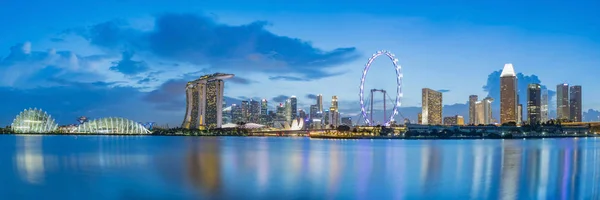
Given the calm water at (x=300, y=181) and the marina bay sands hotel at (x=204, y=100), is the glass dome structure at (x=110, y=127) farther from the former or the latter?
the calm water at (x=300, y=181)

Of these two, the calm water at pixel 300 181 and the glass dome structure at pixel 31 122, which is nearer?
the calm water at pixel 300 181

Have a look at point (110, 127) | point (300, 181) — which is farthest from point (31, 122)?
point (300, 181)

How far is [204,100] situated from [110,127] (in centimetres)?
2941

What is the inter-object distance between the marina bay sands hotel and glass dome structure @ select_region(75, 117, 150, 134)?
57.7 ft

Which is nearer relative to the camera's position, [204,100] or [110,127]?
[110,127]

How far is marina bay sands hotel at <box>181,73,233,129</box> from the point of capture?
6845 inches

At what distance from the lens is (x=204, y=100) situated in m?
175

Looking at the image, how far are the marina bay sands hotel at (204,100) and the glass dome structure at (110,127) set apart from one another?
1759 cm

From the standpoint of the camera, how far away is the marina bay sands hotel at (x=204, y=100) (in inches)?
6845

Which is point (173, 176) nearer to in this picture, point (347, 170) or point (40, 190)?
point (40, 190)

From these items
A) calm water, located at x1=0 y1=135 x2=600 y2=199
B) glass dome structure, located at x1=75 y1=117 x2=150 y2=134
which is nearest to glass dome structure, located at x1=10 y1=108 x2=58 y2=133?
glass dome structure, located at x1=75 y1=117 x2=150 y2=134

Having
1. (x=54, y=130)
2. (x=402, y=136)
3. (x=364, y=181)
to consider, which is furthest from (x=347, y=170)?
(x=54, y=130)

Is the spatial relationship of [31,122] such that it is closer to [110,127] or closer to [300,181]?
[110,127]

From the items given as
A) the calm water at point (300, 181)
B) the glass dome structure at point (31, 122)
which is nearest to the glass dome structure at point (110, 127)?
the glass dome structure at point (31, 122)
